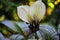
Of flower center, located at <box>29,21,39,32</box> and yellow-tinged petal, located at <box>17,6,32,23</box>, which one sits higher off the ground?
yellow-tinged petal, located at <box>17,6,32,23</box>

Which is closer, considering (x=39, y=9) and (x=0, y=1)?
(x=39, y=9)

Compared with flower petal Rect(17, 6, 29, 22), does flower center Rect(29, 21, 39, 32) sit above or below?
below

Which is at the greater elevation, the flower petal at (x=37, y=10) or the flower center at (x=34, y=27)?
the flower petal at (x=37, y=10)

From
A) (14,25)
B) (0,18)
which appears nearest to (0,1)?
(0,18)

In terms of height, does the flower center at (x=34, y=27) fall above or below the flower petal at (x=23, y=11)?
below

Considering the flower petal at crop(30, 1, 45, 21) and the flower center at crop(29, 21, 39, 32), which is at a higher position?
the flower petal at crop(30, 1, 45, 21)

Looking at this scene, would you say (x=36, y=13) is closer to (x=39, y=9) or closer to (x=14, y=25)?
(x=39, y=9)

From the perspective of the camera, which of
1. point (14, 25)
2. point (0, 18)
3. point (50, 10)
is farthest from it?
point (0, 18)

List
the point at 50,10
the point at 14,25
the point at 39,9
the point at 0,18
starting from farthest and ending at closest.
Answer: the point at 0,18
the point at 50,10
the point at 14,25
the point at 39,9
